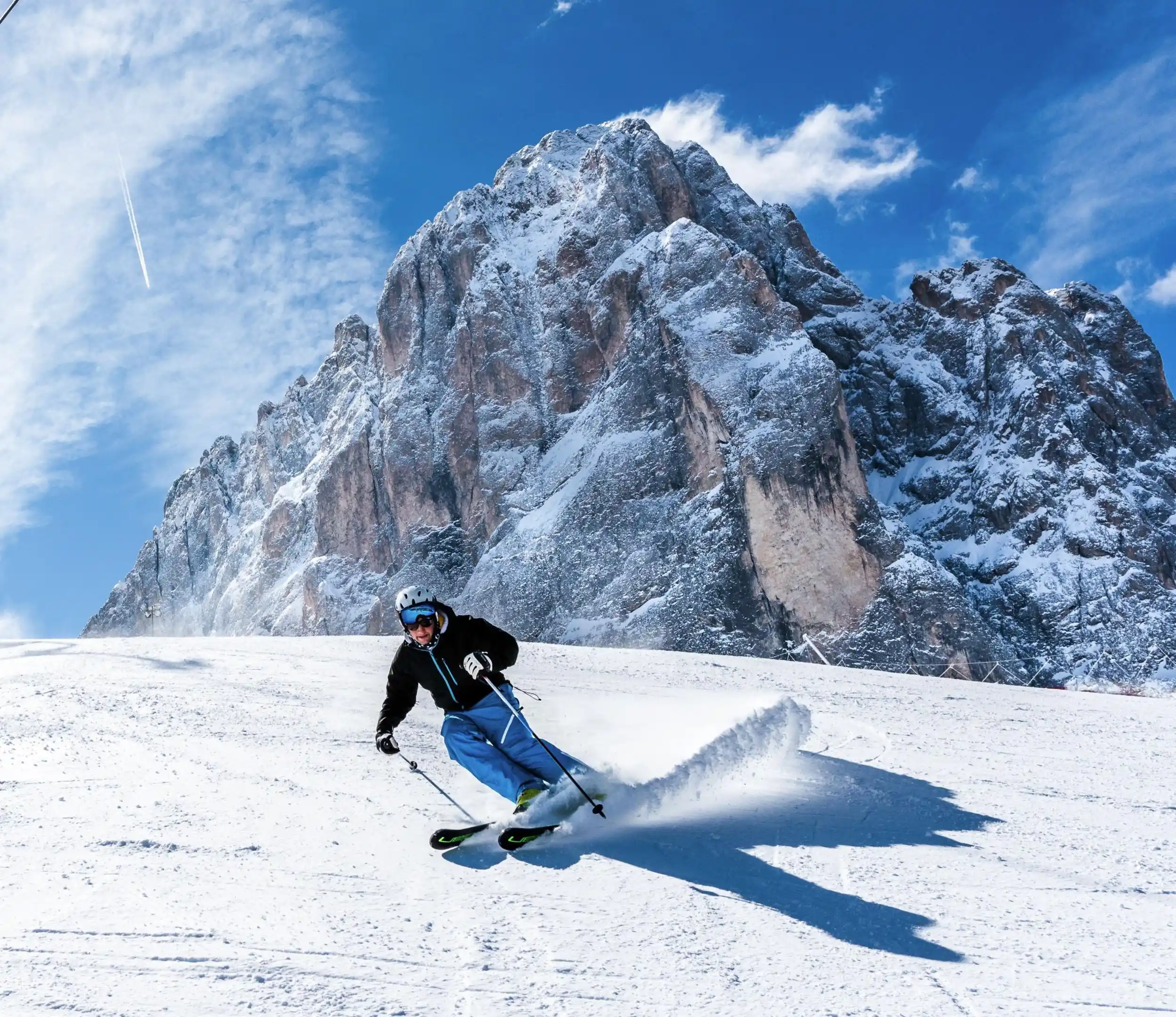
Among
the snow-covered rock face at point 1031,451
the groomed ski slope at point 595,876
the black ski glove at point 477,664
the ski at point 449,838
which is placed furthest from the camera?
the snow-covered rock face at point 1031,451

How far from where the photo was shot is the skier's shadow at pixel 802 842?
12.8ft

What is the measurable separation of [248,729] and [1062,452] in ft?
294

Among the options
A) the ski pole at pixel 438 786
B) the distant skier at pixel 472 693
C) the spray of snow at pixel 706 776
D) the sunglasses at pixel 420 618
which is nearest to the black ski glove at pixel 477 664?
the distant skier at pixel 472 693

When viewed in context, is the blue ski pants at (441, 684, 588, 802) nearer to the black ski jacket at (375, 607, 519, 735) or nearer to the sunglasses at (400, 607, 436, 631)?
the black ski jacket at (375, 607, 519, 735)

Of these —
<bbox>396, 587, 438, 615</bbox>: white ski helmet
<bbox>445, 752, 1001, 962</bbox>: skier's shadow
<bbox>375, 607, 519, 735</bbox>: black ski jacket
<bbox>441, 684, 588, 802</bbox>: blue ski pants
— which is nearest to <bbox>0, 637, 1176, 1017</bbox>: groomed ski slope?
<bbox>445, 752, 1001, 962</bbox>: skier's shadow

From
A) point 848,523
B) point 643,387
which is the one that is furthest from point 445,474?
point 848,523

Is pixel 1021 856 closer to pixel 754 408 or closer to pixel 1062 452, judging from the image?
pixel 754 408

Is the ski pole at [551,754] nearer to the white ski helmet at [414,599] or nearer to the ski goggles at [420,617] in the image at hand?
the ski goggles at [420,617]

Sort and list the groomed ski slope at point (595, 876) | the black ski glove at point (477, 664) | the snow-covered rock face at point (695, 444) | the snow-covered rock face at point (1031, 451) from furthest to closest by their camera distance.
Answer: the snow-covered rock face at point (1031, 451)
the snow-covered rock face at point (695, 444)
the black ski glove at point (477, 664)
the groomed ski slope at point (595, 876)

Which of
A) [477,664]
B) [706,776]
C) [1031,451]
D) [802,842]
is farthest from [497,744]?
[1031,451]

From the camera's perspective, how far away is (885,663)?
5994cm

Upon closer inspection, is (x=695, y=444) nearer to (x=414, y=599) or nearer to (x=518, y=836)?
(x=414, y=599)

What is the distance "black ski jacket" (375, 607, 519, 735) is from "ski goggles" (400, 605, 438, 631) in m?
0.09

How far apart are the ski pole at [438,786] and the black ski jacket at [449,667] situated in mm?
352
